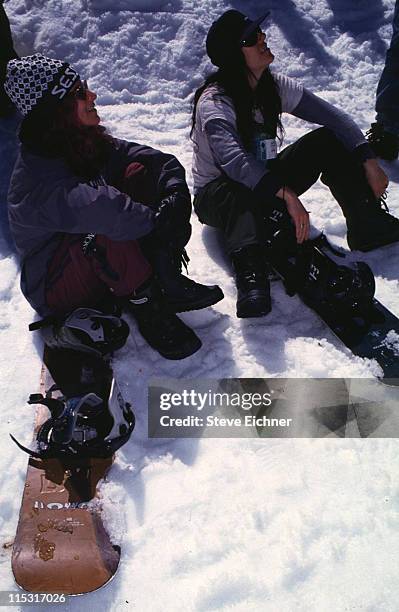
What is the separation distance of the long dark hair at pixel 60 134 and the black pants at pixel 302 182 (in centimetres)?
84

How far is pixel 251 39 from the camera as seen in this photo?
274 centimetres

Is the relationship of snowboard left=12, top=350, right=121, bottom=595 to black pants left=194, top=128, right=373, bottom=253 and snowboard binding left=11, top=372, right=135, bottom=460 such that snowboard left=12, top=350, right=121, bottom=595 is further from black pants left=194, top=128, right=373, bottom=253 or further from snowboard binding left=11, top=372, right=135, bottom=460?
black pants left=194, top=128, right=373, bottom=253

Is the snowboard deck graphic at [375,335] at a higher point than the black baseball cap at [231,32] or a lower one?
lower

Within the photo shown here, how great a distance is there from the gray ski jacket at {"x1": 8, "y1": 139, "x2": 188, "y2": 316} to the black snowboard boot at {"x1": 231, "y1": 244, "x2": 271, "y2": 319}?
0.54 meters

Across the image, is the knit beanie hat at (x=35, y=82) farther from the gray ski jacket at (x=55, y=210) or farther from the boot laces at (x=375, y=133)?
the boot laces at (x=375, y=133)

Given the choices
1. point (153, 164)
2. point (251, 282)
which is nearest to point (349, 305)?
point (251, 282)

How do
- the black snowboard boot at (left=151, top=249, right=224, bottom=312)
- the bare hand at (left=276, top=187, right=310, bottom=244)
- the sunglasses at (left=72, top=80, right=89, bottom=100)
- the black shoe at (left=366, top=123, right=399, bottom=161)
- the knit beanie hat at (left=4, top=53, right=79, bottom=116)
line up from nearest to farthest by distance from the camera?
the knit beanie hat at (left=4, top=53, right=79, bottom=116) → the sunglasses at (left=72, top=80, right=89, bottom=100) → the black snowboard boot at (left=151, top=249, right=224, bottom=312) → the bare hand at (left=276, top=187, right=310, bottom=244) → the black shoe at (left=366, top=123, right=399, bottom=161)

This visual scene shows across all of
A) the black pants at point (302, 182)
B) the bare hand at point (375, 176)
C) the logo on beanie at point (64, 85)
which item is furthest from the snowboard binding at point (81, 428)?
the bare hand at point (375, 176)

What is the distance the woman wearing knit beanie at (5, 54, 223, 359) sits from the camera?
2271mm

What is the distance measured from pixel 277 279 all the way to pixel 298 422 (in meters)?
0.96

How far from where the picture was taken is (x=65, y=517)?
218 centimetres

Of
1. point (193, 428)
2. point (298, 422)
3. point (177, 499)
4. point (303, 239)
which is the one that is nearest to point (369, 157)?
point (303, 239)

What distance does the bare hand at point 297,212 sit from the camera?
2.76 metres

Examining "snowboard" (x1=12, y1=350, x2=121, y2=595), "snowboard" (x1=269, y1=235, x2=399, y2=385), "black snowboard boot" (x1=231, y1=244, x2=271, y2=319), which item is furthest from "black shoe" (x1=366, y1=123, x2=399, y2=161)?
"snowboard" (x1=12, y1=350, x2=121, y2=595)
